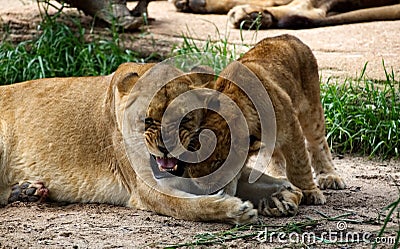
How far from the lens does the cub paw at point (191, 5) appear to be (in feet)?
28.2

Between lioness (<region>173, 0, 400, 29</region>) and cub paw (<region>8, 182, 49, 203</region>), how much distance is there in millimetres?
3437

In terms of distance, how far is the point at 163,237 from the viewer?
11.9 ft

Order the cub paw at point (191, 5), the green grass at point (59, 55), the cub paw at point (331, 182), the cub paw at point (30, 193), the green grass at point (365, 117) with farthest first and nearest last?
the cub paw at point (191, 5), the green grass at point (59, 55), the green grass at point (365, 117), the cub paw at point (331, 182), the cub paw at point (30, 193)

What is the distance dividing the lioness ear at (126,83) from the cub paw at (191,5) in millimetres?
4716

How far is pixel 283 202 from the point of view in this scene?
4.02m

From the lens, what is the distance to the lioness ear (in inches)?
157

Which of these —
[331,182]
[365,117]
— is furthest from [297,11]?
[331,182]

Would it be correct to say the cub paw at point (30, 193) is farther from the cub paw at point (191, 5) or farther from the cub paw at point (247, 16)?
the cub paw at point (191, 5)

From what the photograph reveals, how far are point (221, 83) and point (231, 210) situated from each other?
0.72 metres

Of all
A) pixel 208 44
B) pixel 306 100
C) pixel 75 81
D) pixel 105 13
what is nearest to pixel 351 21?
pixel 208 44

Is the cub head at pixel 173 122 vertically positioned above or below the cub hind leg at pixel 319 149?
above

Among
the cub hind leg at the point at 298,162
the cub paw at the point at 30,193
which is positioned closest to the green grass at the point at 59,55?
the cub paw at the point at 30,193

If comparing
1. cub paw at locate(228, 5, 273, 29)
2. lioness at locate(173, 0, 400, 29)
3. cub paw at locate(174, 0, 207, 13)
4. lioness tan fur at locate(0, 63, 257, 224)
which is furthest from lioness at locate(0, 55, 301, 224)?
cub paw at locate(174, 0, 207, 13)

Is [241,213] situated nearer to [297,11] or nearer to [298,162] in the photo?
[298,162]
